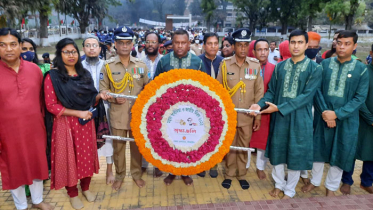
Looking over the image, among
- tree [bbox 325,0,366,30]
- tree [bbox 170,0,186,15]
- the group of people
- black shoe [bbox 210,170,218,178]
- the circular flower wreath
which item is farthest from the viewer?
tree [bbox 170,0,186,15]

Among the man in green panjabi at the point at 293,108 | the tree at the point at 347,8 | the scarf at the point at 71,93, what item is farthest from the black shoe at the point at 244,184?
the tree at the point at 347,8

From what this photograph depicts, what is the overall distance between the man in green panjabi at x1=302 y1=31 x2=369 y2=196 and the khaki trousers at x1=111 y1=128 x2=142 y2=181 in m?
2.68

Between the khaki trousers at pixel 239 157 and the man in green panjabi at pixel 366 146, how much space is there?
151cm

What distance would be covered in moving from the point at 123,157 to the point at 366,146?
11.9 ft

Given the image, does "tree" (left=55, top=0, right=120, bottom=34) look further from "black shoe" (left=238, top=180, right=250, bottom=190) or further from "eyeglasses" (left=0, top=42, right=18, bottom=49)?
"black shoe" (left=238, top=180, right=250, bottom=190)

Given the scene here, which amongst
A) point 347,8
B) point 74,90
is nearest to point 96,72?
point 74,90

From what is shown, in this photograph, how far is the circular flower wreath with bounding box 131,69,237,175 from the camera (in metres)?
A: 3.52

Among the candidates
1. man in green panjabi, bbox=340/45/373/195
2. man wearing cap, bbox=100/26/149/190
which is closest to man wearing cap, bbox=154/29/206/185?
man wearing cap, bbox=100/26/149/190

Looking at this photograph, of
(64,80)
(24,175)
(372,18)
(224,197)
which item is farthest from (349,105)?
(372,18)

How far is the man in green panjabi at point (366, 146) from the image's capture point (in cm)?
389

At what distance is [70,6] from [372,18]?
53.3 meters

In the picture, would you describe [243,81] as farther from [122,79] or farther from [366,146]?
[366,146]

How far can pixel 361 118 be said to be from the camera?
13.2 ft

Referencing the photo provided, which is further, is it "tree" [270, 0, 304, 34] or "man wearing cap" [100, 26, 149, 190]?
"tree" [270, 0, 304, 34]
